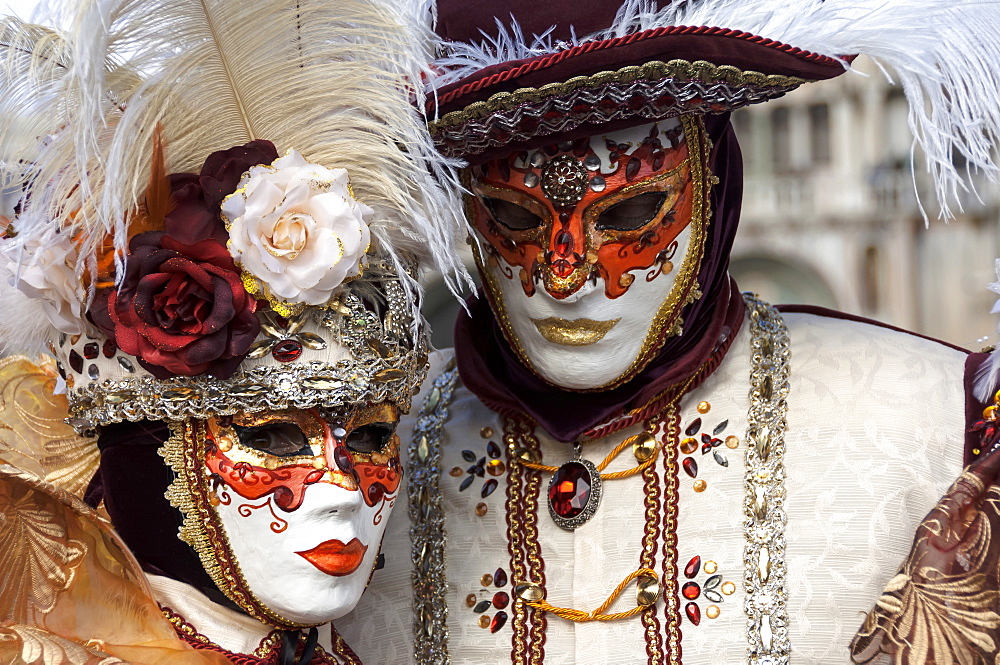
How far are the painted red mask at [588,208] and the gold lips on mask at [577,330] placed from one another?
0.06 metres

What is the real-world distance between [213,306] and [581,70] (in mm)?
732

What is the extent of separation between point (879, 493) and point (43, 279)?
1476 mm

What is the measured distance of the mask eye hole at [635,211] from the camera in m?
2.36

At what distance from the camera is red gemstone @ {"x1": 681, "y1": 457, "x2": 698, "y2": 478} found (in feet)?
7.95

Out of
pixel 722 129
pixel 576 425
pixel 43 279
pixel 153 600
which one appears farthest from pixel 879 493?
pixel 43 279

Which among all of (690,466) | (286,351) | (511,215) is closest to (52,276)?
(286,351)

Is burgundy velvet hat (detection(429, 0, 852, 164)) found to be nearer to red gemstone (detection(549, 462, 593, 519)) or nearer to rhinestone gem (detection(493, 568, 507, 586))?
red gemstone (detection(549, 462, 593, 519))

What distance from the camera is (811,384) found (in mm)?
2449

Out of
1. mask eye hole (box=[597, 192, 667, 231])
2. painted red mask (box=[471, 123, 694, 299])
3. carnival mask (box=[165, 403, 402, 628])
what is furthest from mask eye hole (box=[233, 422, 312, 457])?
mask eye hole (box=[597, 192, 667, 231])

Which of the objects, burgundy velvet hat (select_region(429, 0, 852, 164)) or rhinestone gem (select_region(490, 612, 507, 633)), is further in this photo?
rhinestone gem (select_region(490, 612, 507, 633))

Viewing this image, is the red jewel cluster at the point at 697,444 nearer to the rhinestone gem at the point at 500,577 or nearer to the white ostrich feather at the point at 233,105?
the rhinestone gem at the point at 500,577

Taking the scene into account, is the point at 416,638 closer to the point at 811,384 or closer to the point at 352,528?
the point at 352,528

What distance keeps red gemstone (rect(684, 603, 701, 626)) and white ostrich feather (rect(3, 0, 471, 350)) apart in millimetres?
741

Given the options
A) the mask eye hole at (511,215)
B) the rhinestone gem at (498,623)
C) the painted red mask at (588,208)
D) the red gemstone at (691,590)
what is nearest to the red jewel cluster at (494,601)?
the rhinestone gem at (498,623)
